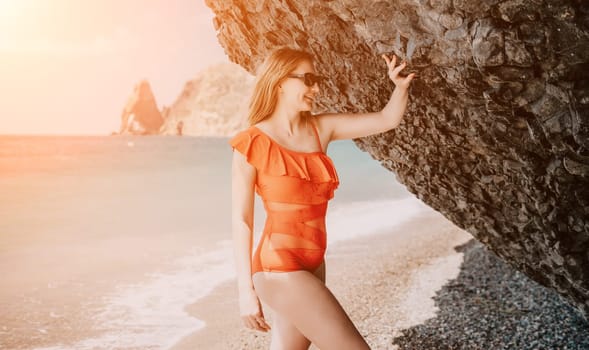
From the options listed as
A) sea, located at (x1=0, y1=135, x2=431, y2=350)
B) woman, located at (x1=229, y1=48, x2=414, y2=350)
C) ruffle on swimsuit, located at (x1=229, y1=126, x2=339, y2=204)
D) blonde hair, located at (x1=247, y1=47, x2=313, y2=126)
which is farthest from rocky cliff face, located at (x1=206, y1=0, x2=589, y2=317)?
sea, located at (x1=0, y1=135, x2=431, y2=350)

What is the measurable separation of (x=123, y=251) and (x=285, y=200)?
1732 centimetres

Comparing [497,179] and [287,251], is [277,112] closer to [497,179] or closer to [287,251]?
[287,251]

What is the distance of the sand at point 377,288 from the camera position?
28.9 ft

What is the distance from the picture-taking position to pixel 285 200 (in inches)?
129

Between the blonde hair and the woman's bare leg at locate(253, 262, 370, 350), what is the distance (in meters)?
1.00

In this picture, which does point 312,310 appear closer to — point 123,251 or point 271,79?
point 271,79

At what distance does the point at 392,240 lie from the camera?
16656mm

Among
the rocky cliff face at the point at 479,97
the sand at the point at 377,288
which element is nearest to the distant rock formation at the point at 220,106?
the sand at the point at 377,288

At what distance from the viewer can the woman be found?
122 inches

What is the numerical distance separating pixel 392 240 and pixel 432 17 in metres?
13.6

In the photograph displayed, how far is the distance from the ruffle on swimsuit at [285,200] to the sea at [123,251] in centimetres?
745

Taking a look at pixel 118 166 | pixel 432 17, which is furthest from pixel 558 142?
pixel 118 166

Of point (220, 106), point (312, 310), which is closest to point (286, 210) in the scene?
point (312, 310)

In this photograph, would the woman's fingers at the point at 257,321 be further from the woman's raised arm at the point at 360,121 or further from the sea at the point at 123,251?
the sea at the point at 123,251
